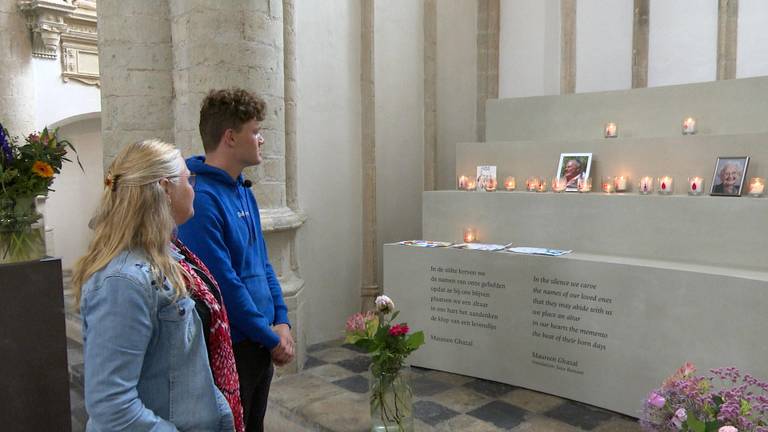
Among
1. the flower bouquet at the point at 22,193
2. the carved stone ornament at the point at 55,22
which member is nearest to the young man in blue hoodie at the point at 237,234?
the flower bouquet at the point at 22,193

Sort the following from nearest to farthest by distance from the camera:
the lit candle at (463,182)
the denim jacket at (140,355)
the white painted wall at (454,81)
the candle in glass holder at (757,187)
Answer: the denim jacket at (140,355) → the candle in glass holder at (757,187) → the lit candle at (463,182) → the white painted wall at (454,81)

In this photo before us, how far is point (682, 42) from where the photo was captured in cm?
457

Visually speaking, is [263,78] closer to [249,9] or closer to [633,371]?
[249,9]

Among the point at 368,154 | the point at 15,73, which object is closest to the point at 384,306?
the point at 368,154

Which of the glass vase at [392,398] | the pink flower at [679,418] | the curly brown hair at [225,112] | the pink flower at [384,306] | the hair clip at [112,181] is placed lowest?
the glass vase at [392,398]

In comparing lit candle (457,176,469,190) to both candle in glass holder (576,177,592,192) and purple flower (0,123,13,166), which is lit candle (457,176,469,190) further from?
purple flower (0,123,13,166)

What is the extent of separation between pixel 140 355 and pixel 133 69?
9.23ft

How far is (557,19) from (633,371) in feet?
10.2

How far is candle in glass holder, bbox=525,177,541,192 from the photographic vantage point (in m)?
3.86

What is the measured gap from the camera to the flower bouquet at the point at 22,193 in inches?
95.9

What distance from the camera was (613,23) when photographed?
4852 mm

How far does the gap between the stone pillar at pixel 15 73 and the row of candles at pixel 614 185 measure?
4.60 meters

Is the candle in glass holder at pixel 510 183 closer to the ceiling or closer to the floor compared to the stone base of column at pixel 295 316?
closer to the ceiling

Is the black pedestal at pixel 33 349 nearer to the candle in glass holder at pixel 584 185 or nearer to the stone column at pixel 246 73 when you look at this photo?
the stone column at pixel 246 73
